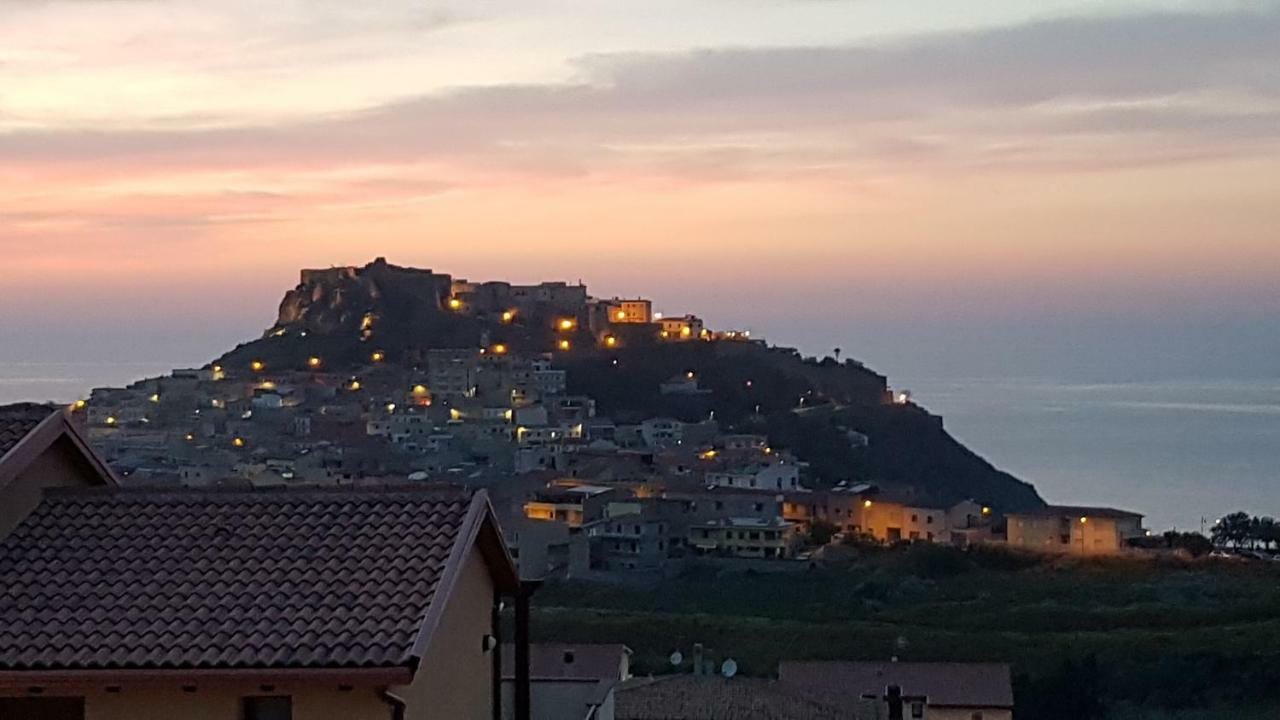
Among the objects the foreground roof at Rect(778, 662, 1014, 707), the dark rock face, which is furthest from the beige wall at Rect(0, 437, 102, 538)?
the dark rock face

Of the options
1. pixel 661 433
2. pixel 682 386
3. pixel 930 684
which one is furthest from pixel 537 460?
pixel 930 684

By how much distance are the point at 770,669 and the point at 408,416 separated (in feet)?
148

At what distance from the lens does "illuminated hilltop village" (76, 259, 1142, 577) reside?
53.2 meters

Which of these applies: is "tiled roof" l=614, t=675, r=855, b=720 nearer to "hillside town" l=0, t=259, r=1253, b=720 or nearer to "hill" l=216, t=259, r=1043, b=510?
"hillside town" l=0, t=259, r=1253, b=720

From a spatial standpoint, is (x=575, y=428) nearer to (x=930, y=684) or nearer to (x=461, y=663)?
(x=930, y=684)

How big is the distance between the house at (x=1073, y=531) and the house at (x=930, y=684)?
92.1 ft

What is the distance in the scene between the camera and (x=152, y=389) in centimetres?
Answer: 9175

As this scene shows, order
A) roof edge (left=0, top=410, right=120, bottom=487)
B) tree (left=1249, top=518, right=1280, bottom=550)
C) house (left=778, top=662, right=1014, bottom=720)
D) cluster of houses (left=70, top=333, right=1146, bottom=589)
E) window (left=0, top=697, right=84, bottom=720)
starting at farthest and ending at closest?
tree (left=1249, top=518, right=1280, bottom=550)
cluster of houses (left=70, top=333, right=1146, bottom=589)
house (left=778, top=662, right=1014, bottom=720)
roof edge (left=0, top=410, right=120, bottom=487)
window (left=0, top=697, right=84, bottom=720)

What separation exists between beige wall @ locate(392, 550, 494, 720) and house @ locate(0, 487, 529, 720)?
1 cm

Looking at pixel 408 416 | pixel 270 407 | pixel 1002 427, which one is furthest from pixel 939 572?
pixel 1002 427

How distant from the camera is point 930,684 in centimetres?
2402

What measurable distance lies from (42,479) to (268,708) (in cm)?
160

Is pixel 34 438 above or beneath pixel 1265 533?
above

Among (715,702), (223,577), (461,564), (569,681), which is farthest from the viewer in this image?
(715,702)
